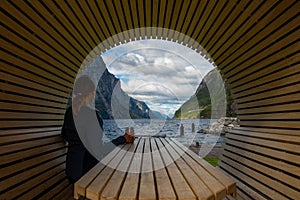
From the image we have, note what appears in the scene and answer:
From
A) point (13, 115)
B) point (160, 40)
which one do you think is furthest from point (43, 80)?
point (160, 40)

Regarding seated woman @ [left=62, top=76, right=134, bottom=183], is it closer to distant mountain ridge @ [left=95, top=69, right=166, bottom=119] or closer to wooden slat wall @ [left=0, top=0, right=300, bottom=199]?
wooden slat wall @ [left=0, top=0, right=300, bottom=199]

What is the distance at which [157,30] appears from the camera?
17.4 feet

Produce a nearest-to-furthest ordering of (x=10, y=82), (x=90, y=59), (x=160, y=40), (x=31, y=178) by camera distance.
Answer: (x=10, y=82), (x=31, y=178), (x=90, y=59), (x=160, y=40)

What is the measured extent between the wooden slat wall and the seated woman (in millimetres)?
662

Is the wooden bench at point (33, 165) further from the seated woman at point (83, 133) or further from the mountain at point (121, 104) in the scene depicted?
the mountain at point (121, 104)

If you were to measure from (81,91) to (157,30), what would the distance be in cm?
328

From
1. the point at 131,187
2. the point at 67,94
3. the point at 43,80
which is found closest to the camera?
the point at 131,187

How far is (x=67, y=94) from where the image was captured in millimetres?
4773

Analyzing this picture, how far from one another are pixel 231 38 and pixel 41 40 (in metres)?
3.36

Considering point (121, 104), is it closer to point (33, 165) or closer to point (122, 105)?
point (122, 105)

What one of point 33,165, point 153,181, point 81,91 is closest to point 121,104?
point 33,165

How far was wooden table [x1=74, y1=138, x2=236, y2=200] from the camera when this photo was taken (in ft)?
4.80

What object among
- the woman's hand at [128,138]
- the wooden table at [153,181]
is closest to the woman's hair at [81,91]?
the wooden table at [153,181]

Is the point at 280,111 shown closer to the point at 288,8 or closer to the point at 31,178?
the point at 288,8
